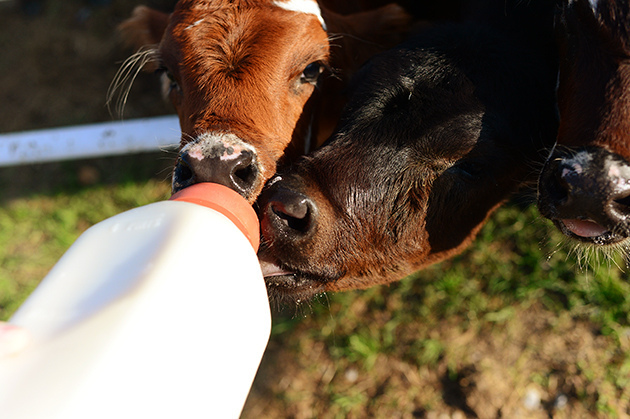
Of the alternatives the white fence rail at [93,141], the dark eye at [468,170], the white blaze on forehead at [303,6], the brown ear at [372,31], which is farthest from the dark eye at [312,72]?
the white fence rail at [93,141]

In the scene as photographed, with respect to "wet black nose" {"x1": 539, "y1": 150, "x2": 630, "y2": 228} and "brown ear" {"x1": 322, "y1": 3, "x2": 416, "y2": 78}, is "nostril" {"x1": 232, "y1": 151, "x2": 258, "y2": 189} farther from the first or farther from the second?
"wet black nose" {"x1": 539, "y1": 150, "x2": 630, "y2": 228}

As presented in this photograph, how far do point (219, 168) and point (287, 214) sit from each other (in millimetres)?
337

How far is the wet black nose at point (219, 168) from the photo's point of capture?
7.08 feet

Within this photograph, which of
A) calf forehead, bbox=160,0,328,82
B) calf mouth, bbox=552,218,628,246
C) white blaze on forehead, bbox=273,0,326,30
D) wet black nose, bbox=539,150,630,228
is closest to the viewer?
wet black nose, bbox=539,150,630,228

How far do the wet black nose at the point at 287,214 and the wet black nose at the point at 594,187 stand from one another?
3.28 feet

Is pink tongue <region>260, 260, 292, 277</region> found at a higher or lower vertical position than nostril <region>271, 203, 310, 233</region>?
lower

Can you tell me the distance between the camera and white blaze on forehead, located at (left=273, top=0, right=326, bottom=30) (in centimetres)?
272

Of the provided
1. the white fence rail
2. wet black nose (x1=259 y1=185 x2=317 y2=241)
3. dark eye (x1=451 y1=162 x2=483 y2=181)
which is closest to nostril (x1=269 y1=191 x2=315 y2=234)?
wet black nose (x1=259 y1=185 x2=317 y2=241)

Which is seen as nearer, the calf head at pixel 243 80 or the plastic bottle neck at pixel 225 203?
the plastic bottle neck at pixel 225 203

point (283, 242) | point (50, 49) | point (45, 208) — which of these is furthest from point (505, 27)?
point (50, 49)

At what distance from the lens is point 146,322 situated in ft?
4.70

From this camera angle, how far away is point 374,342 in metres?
3.81

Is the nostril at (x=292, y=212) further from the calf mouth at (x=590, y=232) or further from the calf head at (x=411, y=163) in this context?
the calf mouth at (x=590, y=232)

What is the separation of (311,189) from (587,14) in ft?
4.51
